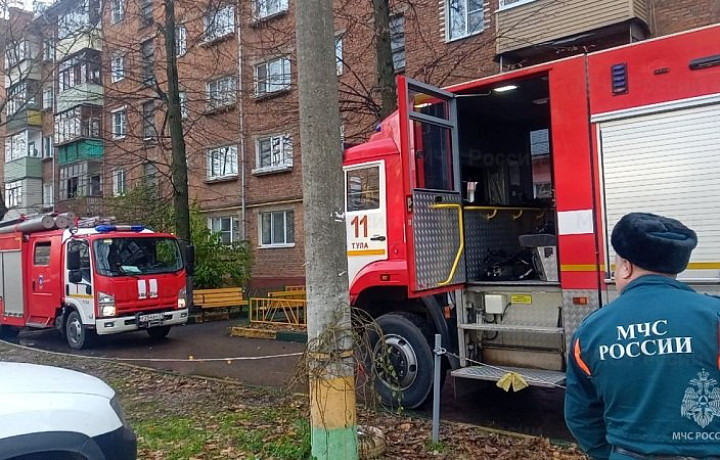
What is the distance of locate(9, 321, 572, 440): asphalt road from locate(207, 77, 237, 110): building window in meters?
7.52

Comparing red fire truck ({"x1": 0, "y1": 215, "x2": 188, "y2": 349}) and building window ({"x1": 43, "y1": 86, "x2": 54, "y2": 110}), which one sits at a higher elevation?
A: building window ({"x1": 43, "y1": 86, "x2": 54, "y2": 110})

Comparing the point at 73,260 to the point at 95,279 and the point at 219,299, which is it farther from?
the point at 219,299

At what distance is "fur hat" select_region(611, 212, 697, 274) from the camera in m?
2.10

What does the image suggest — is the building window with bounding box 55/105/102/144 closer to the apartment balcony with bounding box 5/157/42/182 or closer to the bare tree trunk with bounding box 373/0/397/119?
the apartment balcony with bounding box 5/157/42/182

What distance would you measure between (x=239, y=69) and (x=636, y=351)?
22.4 m

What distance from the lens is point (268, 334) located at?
527 inches

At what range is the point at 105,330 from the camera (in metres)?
12.5

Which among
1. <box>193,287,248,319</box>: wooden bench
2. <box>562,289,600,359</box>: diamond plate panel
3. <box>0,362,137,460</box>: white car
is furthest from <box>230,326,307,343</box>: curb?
<box>0,362,137,460</box>: white car

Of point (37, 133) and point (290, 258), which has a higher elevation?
point (37, 133)

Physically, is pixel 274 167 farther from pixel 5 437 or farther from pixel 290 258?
pixel 5 437

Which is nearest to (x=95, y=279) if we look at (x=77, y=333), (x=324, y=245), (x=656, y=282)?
(x=77, y=333)

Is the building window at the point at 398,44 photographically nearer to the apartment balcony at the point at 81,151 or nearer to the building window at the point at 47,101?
the apartment balcony at the point at 81,151

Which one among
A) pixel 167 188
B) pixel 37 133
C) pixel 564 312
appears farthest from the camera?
pixel 37 133

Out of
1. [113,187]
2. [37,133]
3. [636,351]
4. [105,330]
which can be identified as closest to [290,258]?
[105,330]
